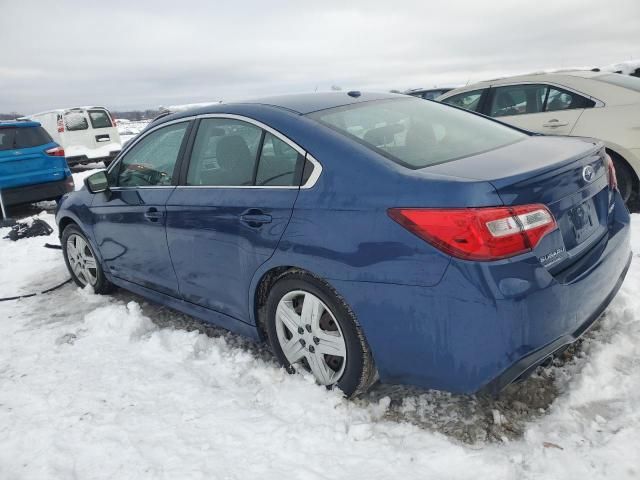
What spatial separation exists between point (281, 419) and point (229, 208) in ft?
3.93

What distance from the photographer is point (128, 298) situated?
15.1ft

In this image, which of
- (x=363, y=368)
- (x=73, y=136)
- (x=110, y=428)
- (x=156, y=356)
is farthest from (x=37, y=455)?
(x=73, y=136)

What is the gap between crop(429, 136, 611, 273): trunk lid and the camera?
2.10 metres

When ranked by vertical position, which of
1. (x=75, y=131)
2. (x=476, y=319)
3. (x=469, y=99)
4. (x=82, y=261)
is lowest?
(x=82, y=261)

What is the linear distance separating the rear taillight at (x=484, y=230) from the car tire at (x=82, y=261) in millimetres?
3460

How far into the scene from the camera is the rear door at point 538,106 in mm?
5961

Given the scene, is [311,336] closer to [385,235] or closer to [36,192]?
[385,235]

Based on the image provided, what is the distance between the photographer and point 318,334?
2.66 m

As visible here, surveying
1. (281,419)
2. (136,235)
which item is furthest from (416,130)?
(136,235)

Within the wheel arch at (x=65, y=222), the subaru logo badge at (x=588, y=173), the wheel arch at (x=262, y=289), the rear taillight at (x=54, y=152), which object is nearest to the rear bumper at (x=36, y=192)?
the rear taillight at (x=54, y=152)

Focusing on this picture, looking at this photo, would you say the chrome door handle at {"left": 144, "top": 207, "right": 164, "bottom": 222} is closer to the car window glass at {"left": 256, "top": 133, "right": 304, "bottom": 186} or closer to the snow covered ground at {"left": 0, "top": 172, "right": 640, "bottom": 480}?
the snow covered ground at {"left": 0, "top": 172, "right": 640, "bottom": 480}

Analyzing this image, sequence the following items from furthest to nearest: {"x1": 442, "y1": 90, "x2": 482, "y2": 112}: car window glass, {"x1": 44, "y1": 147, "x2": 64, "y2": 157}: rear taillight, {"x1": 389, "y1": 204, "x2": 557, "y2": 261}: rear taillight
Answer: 1. {"x1": 44, "y1": 147, "x2": 64, "y2": 157}: rear taillight
2. {"x1": 442, "y1": 90, "x2": 482, "y2": 112}: car window glass
3. {"x1": 389, "y1": 204, "x2": 557, "y2": 261}: rear taillight

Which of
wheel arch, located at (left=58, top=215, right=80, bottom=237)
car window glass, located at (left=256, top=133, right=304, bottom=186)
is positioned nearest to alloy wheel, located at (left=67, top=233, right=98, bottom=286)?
wheel arch, located at (left=58, top=215, right=80, bottom=237)

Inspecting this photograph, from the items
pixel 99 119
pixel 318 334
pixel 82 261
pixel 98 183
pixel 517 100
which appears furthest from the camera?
pixel 99 119
